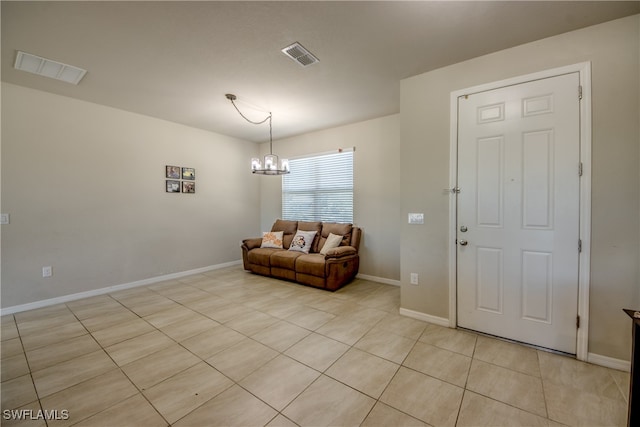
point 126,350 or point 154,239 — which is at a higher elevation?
point 154,239

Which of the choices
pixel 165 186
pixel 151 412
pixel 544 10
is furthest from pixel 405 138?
pixel 165 186

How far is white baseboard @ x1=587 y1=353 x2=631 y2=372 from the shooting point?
1910 mm

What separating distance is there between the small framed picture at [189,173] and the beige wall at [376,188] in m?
2.61

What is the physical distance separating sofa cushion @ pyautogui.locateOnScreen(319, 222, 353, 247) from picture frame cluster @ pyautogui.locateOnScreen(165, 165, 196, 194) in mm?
2580

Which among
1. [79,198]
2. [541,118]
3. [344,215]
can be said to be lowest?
[344,215]

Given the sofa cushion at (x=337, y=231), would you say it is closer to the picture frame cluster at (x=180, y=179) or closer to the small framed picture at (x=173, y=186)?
the picture frame cluster at (x=180, y=179)

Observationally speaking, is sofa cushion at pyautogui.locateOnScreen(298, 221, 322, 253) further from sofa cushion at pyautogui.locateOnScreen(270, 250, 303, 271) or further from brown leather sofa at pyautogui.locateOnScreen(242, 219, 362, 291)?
sofa cushion at pyautogui.locateOnScreen(270, 250, 303, 271)

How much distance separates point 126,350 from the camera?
2215 mm

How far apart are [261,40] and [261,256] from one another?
10.7ft

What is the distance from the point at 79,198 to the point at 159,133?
59.6 inches

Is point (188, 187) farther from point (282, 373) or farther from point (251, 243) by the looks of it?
point (282, 373)

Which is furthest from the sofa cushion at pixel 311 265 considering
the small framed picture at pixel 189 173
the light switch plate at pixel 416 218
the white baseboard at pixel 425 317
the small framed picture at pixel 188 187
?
the small framed picture at pixel 189 173

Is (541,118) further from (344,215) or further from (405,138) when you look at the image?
(344,215)

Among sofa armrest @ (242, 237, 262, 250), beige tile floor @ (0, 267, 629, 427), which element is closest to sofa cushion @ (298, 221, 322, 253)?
sofa armrest @ (242, 237, 262, 250)
